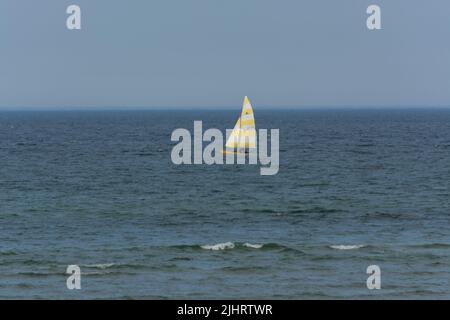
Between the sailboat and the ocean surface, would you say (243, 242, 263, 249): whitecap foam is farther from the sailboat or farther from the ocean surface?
the sailboat

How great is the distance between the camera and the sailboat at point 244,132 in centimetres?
8725

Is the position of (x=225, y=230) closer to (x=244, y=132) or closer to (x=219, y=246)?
(x=219, y=246)

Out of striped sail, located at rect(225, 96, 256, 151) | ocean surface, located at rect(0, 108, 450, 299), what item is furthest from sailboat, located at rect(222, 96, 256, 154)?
ocean surface, located at rect(0, 108, 450, 299)

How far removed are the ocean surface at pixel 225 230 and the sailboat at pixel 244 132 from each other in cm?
481

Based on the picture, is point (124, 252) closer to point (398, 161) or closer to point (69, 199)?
point (69, 199)

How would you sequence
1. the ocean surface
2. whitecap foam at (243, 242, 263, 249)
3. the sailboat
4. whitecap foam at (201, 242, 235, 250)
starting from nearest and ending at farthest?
the ocean surface < whitecap foam at (201, 242, 235, 250) < whitecap foam at (243, 242, 263, 249) < the sailboat

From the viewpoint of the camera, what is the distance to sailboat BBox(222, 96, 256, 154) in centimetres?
8725

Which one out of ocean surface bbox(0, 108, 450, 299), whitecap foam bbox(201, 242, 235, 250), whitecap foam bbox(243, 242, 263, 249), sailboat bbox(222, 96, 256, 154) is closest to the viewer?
ocean surface bbox(0, 108, 450, 299)

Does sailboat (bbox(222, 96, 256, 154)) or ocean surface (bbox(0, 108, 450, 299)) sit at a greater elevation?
sailboat (bbox(222, 96, 256, 154))

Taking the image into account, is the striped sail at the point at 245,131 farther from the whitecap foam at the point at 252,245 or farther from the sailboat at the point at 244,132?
the whitecap foam at the point at 252,245

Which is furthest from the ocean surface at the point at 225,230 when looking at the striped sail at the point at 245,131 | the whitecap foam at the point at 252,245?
the striped sail at the point at 245,131

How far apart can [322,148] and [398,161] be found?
2399cm

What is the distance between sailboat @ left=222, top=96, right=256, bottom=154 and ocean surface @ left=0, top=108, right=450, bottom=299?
15.8 ft
